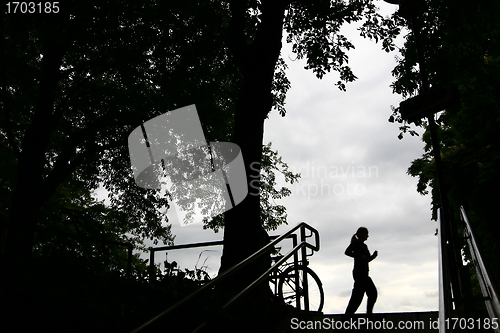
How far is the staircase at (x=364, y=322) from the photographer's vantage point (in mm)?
5051

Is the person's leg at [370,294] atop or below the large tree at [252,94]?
below

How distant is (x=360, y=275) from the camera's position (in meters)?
6.92

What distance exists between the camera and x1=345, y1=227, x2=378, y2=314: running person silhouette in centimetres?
683

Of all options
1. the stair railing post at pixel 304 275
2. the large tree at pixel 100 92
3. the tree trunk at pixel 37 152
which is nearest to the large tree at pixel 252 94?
the stair railing post at pixel 304 275

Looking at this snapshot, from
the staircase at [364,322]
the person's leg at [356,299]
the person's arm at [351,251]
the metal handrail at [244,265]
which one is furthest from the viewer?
the person's arm at [351,251]

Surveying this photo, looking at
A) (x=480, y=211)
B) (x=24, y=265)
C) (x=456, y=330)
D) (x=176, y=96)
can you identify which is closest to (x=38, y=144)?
(x=176, y=96)

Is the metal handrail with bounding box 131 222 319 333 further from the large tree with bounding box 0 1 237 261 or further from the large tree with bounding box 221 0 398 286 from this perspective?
the large tree with bounding box 0 1 237 261

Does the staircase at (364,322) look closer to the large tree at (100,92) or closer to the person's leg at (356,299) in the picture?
the person's leg at (356,299)

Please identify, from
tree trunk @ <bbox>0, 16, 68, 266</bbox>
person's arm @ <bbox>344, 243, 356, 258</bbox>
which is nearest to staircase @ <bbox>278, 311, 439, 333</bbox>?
person's arm @ <bbox>344, 243, 356, 258</bbox>

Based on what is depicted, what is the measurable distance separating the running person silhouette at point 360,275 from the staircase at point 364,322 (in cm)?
134

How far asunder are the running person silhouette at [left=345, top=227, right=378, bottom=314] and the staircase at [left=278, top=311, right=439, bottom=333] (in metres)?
1.34

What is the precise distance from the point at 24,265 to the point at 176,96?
302 inches

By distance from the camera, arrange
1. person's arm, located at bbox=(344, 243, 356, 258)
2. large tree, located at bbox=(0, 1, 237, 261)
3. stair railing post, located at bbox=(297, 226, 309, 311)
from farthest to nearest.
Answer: large tree, located at bbox=(0, 1, 237, 261)
person's arm, located at bbox=(344, 243, 356, 258)
stair railing post, located at bbox=(297, 226, 309, 311)

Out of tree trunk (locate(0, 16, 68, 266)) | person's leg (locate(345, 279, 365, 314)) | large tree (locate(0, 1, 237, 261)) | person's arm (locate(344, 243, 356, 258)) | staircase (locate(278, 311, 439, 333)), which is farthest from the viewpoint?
tree trunk (locate(0, 16, 68, 266))
